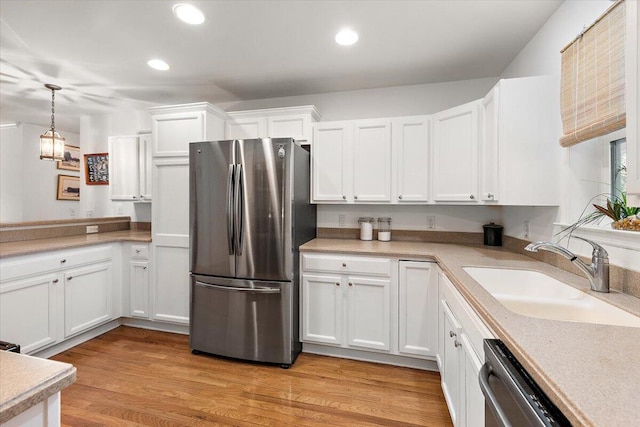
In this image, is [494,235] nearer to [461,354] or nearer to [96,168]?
[461,354]

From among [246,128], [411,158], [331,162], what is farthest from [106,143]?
[411,158]

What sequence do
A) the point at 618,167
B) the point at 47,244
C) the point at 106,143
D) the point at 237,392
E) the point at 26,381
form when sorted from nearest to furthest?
the point at 26,381 < the point at 618,167 < the point at 237,392 < the point at 47,244 < the point at 106,143

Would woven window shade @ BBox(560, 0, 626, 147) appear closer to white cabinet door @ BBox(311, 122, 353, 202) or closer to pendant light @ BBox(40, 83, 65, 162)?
white cabinet door @ BBox(311, 122, 353, 202)

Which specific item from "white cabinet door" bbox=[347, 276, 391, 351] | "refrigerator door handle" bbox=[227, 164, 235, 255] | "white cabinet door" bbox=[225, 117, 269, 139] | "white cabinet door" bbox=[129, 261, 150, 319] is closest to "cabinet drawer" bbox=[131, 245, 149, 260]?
"white cabinet door" bbox=[129, 261, 150, 319]

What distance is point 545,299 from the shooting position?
1434 mm

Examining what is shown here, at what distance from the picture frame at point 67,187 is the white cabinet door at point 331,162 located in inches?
188

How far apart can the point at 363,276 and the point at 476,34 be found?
1.99 meters

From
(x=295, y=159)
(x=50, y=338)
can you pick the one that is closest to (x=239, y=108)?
(x=295, y=159)

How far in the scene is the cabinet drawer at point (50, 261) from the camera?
7.13ft

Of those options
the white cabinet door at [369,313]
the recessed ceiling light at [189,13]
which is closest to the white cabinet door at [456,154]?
the white cabinet door at [369,313]

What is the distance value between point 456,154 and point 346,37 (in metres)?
1.27

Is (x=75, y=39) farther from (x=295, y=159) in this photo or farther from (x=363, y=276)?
(x=363, y=276)

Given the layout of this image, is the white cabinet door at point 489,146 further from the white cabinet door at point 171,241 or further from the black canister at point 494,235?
the white cabinet door at point 171,241

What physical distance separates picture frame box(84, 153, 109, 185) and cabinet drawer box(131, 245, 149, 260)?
5.14 ft
